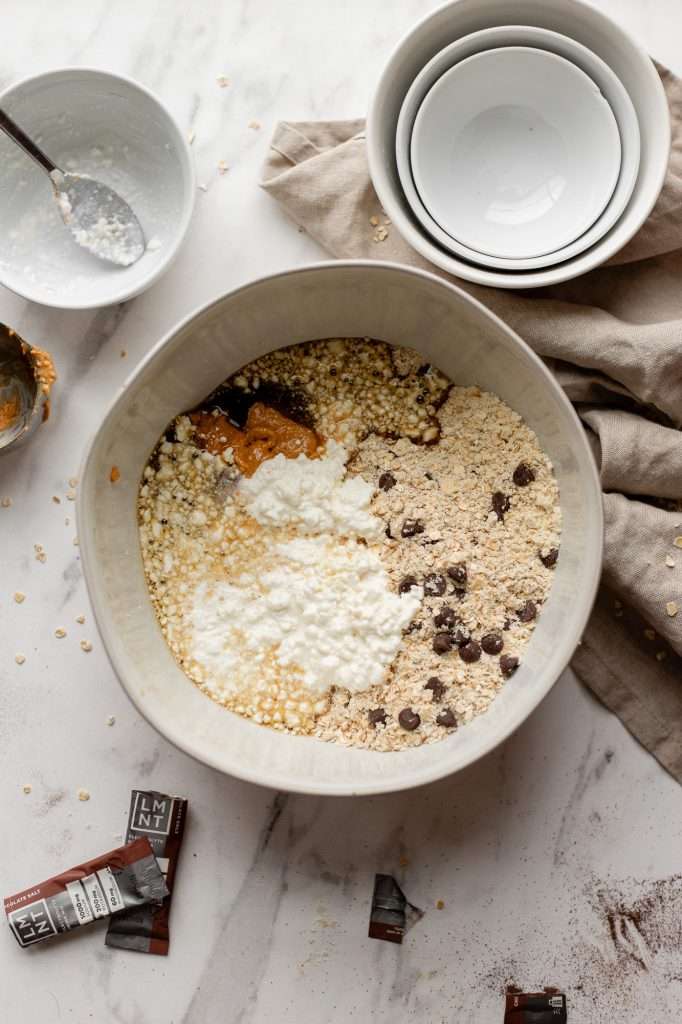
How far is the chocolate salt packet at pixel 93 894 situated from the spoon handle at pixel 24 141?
43.6 inches

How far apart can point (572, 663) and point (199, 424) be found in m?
0.72

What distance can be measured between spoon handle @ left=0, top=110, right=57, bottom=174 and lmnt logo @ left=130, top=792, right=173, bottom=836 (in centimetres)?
103

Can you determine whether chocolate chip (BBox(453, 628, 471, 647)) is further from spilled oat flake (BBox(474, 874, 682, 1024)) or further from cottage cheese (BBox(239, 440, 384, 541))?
spilled oat flake (BBox(474, 874, 682, 1024))

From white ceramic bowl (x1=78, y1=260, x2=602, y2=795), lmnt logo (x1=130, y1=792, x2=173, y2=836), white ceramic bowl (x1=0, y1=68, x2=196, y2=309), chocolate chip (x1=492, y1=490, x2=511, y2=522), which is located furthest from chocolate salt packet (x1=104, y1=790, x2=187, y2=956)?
white ceramic bowl (x1=0, y1=68, x2=196, y2=309)

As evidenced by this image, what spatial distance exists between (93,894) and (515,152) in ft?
4.58

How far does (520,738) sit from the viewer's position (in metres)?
1.44

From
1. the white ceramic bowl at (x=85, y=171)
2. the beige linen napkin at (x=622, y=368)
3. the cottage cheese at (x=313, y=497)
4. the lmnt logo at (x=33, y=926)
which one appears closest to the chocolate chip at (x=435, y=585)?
the cottage cheese at (x=313, y=497)

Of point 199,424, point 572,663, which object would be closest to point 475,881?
point 572,663

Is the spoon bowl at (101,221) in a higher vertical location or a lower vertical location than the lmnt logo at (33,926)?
higher

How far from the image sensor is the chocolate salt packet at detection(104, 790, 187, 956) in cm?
142

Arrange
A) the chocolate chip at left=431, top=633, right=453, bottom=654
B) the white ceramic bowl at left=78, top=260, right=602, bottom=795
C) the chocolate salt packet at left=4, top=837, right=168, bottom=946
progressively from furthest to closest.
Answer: the chocolate salt packet at left=4, top=837, right=168, bottom=946 → the chocolate chip at left=431, top=633, right=453, bottom=654 → the white ceramic bowl at left=78, top=260, right=602, bottom=795

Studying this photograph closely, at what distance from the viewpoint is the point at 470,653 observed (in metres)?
1.31

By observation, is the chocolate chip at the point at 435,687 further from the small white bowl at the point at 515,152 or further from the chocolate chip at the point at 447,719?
the small white bowl at the point at 515,152

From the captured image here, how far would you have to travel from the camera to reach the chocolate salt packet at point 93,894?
141cm
